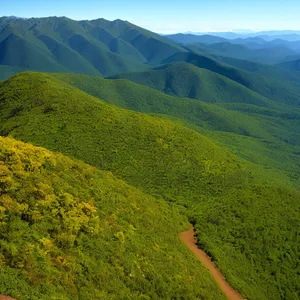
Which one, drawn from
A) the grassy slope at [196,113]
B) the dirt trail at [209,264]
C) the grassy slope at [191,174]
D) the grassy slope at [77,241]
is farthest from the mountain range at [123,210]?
the grassy slope at [196,113]

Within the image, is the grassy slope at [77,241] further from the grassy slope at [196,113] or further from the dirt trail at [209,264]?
the grassy slope at [196,113]

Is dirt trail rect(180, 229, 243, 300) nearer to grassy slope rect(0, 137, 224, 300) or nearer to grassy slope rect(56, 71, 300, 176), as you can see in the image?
grassy slope rect(0, 137, 224, 300)

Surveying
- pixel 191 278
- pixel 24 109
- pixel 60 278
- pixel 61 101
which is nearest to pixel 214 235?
pixel 191 278

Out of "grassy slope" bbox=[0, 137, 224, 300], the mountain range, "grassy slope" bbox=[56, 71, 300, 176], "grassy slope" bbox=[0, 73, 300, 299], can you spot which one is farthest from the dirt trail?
"grassy slope" bbox=[56, 71, 300, 176]

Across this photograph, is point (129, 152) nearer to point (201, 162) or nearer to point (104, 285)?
point (201, 162)

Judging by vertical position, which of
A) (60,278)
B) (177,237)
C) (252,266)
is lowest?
(252,266)

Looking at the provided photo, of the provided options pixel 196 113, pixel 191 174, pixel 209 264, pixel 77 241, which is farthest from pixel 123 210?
pixel 196 113
